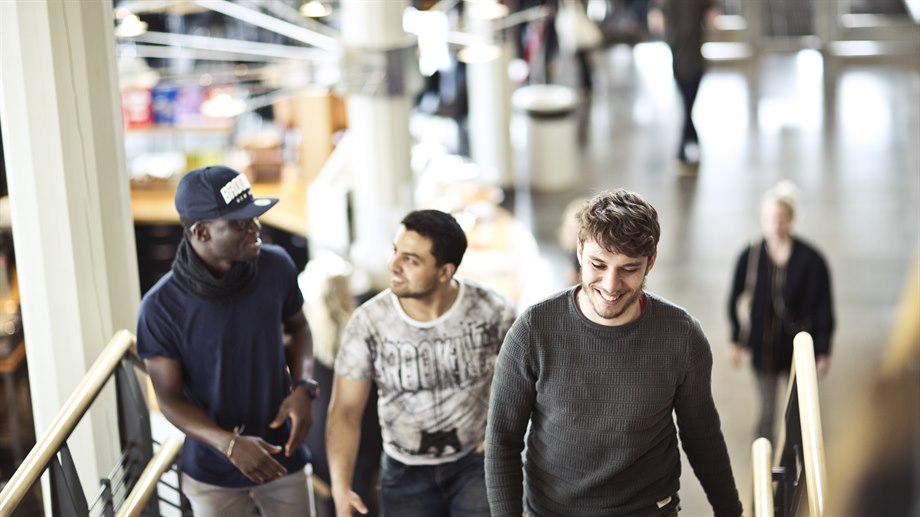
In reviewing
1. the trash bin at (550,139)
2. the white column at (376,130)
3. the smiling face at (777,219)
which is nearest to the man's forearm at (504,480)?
the smiling face at (777,219)

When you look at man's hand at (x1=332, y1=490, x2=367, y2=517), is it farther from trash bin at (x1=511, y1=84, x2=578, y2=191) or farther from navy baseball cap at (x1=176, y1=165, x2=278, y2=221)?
trash bin at (x1=511, y1=84, x2=578, y2=191)

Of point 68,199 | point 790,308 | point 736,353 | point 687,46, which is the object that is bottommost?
point 736,353

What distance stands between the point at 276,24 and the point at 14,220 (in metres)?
4.12

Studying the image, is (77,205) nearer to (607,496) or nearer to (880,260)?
(607,496)

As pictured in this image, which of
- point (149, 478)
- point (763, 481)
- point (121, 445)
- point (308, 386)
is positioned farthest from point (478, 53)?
point (763, 481)

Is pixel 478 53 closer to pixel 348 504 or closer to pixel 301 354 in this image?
pixel 301 354

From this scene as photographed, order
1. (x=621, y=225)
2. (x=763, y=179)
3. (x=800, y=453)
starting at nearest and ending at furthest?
(x=621, y=225), (x=800, y=453), (x=763, y=179)

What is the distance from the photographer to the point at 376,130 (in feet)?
28.5

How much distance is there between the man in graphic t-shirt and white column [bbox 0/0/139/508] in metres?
0.99

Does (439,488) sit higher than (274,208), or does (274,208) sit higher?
(274,208)

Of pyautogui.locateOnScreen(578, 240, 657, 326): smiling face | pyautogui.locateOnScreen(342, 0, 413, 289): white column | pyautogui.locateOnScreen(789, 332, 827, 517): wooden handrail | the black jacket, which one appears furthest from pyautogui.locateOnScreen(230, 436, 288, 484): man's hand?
pyautogui.locateOnScreen(342, 0, 413, 289): white column

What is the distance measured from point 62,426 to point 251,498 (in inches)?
26.5

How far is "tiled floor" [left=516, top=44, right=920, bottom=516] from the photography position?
8.87 metres

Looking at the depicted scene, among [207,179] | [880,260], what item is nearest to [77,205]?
[207,179]
